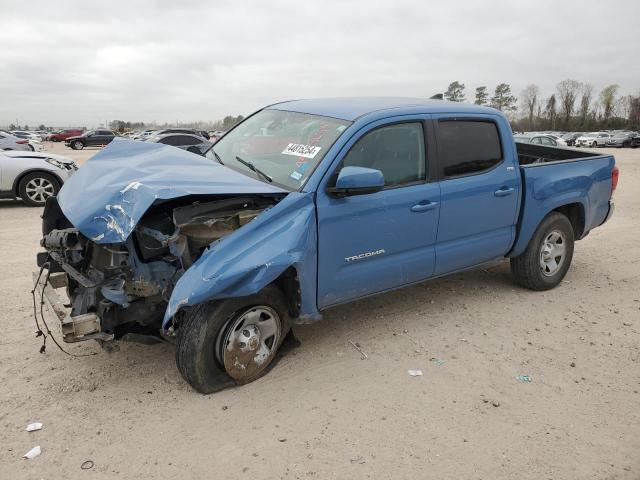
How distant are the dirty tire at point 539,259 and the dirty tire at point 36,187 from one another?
842 cm

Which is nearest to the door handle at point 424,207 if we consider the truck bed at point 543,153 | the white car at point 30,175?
the truck bed at point 543,153

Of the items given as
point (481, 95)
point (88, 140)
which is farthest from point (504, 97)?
point (88, 140)

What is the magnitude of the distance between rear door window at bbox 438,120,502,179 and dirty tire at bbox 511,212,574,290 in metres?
1.02

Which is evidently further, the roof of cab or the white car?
the white car

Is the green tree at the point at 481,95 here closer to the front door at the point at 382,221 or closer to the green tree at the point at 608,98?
the green tree at the point at 608,98

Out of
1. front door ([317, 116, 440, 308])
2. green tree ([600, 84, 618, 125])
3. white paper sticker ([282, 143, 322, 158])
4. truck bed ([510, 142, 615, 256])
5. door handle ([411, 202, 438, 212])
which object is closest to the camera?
front door ([317, 116, 440, 308])

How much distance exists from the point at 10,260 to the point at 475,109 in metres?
5.53

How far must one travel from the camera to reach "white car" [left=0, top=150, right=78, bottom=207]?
930 cm

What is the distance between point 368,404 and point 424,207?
1.56 meters

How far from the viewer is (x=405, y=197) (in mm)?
3832

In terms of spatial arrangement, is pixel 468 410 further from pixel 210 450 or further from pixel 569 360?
pixel 210 450

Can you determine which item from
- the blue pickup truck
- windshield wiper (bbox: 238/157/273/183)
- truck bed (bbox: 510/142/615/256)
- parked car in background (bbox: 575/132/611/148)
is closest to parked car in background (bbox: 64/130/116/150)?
the blue pickup truck

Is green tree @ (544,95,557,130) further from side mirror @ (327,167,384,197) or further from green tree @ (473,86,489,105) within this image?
side mirror @ (327,167,384,197)

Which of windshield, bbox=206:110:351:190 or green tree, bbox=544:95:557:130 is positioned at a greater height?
green tree, bbox=544:95:557:130
